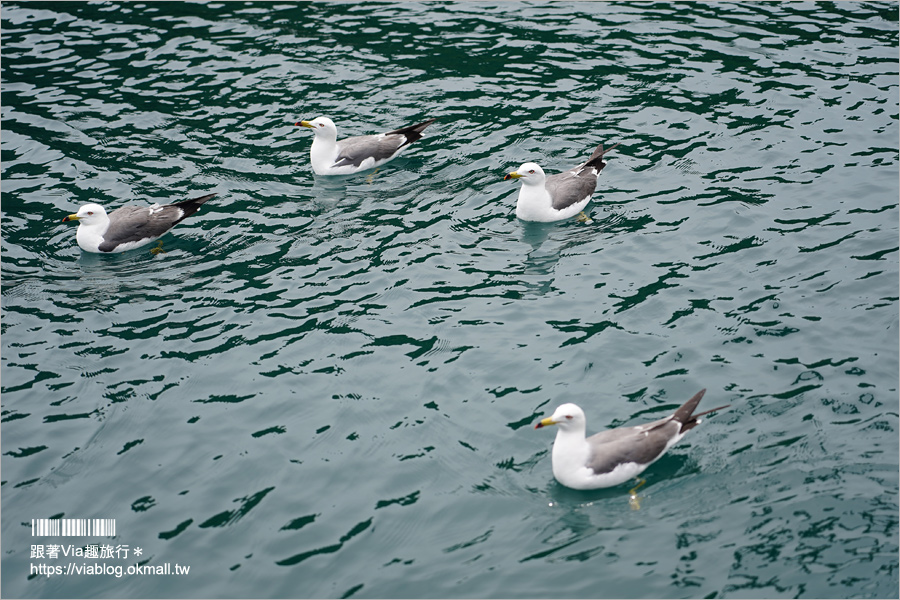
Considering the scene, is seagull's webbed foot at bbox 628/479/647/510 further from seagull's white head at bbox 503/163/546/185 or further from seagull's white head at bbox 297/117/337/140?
seagull's white head at bbox 297/117/337/140

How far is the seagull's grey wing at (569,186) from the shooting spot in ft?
46.9

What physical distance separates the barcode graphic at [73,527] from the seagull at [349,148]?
28.7 ft

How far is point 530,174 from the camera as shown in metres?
14.1

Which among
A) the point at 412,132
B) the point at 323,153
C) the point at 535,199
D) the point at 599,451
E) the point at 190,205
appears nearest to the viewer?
the point at 599,451

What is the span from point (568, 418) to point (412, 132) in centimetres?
885

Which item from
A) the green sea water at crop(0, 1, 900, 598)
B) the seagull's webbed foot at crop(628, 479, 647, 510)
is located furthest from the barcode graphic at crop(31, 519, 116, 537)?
the seagull's webbed foot at crop(628, 479, 647, 510)

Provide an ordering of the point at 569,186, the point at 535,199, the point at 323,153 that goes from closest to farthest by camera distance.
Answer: the point at 535,199 < the point at 569,186 < the point at 323,153

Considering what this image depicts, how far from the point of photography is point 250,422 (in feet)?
34.4

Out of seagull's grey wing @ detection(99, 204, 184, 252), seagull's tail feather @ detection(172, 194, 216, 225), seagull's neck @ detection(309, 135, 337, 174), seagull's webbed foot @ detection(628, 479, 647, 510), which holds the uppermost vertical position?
seagull's neck @ detection(309, 135, 337, 174)

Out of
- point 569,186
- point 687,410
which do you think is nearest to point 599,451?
point 687,410

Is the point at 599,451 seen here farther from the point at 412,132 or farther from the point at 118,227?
the point at 118,227

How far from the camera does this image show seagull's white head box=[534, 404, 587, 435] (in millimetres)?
9289

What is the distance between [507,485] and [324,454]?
2231mm

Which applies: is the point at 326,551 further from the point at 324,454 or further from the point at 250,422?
the point at 250,422
